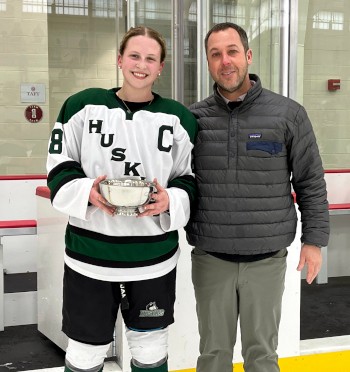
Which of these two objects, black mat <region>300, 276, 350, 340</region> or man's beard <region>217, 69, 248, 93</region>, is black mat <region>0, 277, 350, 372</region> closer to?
black mat <region>300, 276, 350, 340</region>

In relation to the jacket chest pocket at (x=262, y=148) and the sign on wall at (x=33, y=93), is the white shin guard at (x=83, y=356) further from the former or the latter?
the sign on wall at (x=33, y=93)

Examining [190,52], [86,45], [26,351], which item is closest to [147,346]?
[26,351]

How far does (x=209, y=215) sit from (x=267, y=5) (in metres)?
1.77

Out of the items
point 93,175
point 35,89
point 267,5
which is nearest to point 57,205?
point 93,175

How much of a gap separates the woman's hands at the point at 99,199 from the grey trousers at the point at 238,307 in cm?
46

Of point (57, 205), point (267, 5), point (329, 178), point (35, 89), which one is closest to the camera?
point (57, 205)

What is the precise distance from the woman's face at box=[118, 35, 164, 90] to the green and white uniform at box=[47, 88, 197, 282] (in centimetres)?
8

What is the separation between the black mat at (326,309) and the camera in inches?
130

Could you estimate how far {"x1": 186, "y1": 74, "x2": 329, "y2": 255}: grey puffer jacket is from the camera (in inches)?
68.7

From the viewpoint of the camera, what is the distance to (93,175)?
1618 millimetres

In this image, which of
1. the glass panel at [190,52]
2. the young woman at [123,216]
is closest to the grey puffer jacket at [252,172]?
the young woman at [123,216]

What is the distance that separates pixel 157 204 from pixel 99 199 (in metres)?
0.16

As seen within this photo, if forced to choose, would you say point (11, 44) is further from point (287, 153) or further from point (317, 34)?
point (287, 153)

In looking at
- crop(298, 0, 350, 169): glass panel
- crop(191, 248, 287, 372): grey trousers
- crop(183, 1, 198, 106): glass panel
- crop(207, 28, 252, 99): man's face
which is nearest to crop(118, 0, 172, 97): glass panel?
crop(183, 1, 198, 106): glass panel
